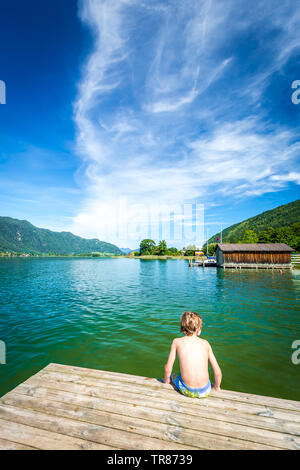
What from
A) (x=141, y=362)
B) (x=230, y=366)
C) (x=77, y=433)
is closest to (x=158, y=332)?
(x=141, y=362)

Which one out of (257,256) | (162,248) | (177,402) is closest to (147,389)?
(177,402)

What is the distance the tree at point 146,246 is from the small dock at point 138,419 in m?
161

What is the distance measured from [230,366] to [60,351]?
709 centimetres

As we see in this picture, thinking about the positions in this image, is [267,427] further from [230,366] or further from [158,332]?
[158,332]

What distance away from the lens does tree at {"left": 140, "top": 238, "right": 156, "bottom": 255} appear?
166500mm

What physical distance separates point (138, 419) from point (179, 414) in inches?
27.6

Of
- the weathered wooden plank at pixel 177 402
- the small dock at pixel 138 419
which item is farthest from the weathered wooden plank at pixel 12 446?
the weathered wooden plank at pixel 177 402

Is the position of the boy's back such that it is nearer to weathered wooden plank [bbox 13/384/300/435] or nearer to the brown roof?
weathered wooden plank [bbox 13/384/300/435]

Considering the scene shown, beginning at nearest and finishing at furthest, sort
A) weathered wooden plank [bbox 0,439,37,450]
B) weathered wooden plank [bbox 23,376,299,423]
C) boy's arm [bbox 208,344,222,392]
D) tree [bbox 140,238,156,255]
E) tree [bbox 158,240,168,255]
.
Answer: weathered wooden plank [bbox 0,439,37,450] → weathered wooden plank [bbox 23,376,299,423] → boy's arm [bbox 208,344,222,392] → tree [bbox 158,240,168,255] → tree [bbox 140,238,156,255]

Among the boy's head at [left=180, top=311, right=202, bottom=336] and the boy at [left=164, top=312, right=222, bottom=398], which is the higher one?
the boy's head at [left=180, top=311, right=202, bottom=336]

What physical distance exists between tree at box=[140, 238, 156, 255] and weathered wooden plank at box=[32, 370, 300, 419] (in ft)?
526

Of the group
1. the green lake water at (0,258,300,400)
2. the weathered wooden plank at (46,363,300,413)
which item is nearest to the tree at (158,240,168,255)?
the green lake water at (0,258,300,400)

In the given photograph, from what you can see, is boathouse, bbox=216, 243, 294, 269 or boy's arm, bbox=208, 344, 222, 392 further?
boathouse, bbox=216, 243, 294, 269

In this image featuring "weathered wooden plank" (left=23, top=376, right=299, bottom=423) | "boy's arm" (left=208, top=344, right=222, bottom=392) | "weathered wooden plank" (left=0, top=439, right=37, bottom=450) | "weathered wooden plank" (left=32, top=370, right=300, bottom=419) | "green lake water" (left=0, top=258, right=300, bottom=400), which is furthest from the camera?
"green lake water" (left=0, top=258, right=300, bottom=400)
